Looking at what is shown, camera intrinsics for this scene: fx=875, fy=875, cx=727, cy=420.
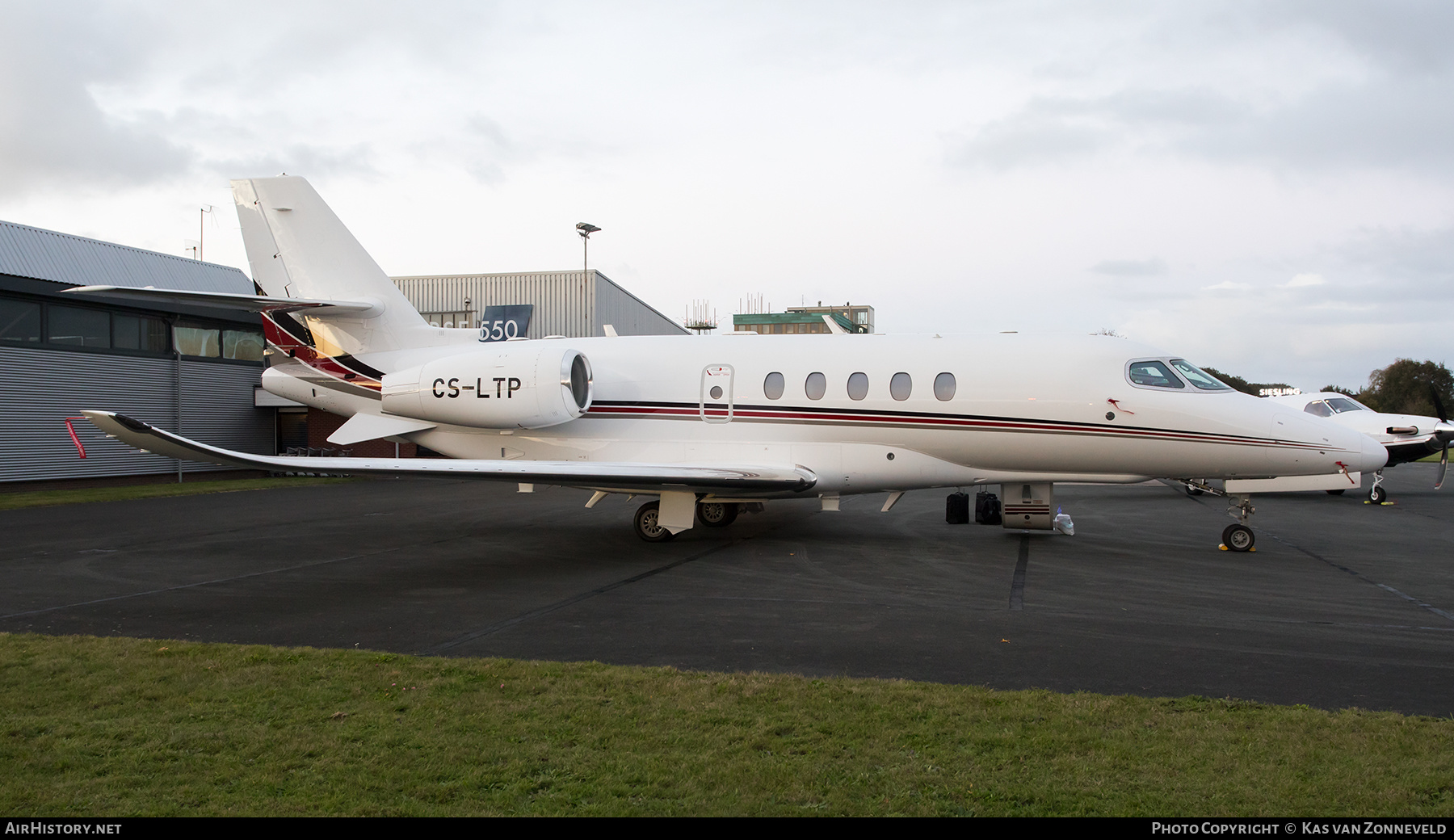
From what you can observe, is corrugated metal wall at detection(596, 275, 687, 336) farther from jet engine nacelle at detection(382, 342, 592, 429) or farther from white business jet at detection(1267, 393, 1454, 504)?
white business jet at detection(1267, 393, 1454, 504)

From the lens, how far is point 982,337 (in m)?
12.9

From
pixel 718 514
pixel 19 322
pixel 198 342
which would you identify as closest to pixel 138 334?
pixel 198 342

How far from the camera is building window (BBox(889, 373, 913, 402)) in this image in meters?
12.4

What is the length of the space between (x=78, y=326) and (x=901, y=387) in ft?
83.9

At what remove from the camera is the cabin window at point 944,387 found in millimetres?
12273

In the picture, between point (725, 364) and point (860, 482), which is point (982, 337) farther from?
point (725, 364)

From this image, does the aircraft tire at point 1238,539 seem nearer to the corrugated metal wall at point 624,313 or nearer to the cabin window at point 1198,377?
the cabin window at point 1198,377

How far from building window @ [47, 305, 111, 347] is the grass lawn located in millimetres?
24316

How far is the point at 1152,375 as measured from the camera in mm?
11930

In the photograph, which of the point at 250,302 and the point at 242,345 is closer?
the point at 250,302

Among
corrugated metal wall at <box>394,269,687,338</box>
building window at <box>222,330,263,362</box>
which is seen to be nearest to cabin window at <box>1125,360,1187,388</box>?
corrugated metal wall at <box>394,269,687,338</box>

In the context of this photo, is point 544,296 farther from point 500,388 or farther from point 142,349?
point 500,388

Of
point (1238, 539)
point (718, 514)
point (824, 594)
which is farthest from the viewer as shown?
point (718, 514)
